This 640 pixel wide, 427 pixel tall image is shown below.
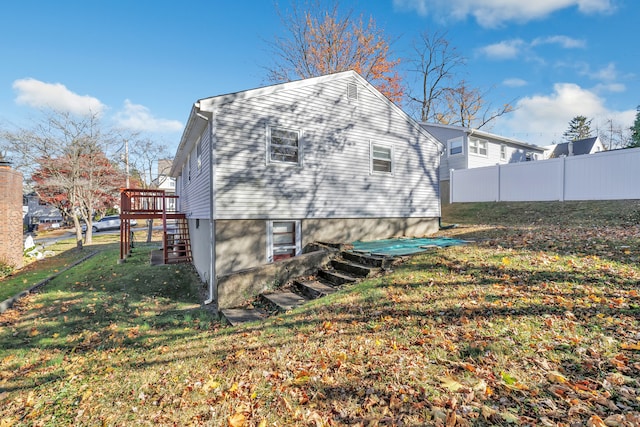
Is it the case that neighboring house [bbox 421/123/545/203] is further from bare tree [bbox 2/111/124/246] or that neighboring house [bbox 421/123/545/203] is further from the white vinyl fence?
bare tree [bbox 2/111/124/246]

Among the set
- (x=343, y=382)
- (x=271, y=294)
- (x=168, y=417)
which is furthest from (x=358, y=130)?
(x=168, y=417)

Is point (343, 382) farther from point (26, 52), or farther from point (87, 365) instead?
point (26, 52)

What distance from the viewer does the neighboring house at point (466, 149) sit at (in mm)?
20375

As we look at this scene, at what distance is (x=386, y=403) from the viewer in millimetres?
2721

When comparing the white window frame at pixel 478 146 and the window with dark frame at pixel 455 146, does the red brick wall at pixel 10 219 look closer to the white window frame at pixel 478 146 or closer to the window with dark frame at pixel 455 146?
the window with dark frame at pixel 455 146

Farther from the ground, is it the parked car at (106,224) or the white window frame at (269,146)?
the white window frame at (269,146)

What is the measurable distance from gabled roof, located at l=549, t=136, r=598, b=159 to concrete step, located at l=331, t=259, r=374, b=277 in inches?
1309

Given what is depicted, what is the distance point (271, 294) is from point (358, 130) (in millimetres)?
6199

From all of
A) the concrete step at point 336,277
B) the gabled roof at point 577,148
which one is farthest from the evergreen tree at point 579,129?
the concrete step at point 336,277

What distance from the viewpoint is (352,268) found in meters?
7.25

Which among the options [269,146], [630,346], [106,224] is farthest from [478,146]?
[106,224]

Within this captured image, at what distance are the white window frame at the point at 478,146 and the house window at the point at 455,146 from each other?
610mm

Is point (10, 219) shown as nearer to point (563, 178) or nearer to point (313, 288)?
point (313, 288)

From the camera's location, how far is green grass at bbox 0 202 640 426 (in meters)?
2.65
